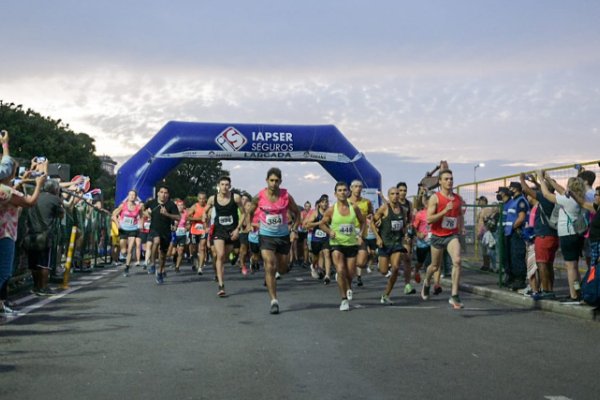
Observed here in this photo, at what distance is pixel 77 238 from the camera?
15.8 m

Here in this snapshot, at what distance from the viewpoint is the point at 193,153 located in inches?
983

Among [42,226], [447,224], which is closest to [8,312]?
[42,226]

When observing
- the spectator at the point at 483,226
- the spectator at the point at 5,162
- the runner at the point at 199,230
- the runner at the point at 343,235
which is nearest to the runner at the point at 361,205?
the runner at the point at 343,235

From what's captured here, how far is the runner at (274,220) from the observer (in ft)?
33.2

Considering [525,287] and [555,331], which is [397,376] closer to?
[555,331]

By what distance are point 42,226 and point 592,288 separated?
7464 mm

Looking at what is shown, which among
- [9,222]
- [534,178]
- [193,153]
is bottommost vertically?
[9,222]

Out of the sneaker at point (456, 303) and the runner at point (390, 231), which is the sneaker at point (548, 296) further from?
the runner at point (390, 231)

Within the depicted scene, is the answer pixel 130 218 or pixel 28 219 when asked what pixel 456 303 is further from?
pixel 130 218

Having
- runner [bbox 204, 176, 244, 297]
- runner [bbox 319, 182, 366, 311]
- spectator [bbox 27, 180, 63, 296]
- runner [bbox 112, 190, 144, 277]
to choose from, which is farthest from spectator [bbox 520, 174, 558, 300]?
runner [bbox 112, 190, 144, 277]

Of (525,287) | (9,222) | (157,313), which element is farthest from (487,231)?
(9,222)

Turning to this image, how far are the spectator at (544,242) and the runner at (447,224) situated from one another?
3.57ft

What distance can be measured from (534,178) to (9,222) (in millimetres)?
7932

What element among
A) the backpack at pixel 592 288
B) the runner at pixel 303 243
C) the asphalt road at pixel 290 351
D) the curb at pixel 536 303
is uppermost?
the runner at pixel 303 243
